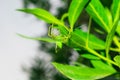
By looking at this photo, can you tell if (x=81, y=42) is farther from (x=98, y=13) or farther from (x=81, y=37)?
(x=98, y=13)

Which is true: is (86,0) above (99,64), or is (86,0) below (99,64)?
above

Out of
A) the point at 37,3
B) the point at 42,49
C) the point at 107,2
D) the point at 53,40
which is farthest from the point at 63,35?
the point at 42,49

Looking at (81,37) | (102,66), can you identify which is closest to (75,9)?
(81,37)

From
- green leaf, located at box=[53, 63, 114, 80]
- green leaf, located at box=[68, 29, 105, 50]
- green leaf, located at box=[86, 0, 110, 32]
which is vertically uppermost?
green leaf, located at box=[86, 0, 110, 32]

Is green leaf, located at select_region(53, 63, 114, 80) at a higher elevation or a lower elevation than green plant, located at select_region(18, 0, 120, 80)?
lower

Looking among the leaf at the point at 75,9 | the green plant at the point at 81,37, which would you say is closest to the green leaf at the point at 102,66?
the green plant at the point at 81,37

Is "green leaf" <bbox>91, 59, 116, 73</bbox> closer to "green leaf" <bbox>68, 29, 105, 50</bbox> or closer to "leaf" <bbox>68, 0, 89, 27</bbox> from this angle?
"green leaf" <bbox>68, 29, 105, 50</bbox>

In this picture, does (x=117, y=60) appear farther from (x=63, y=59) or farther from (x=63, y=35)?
(x=63, y=59)

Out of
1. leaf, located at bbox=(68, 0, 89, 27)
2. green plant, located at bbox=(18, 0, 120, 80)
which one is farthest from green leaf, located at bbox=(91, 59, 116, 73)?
leaf, located at bbox=(68, 0, 89, 27)
